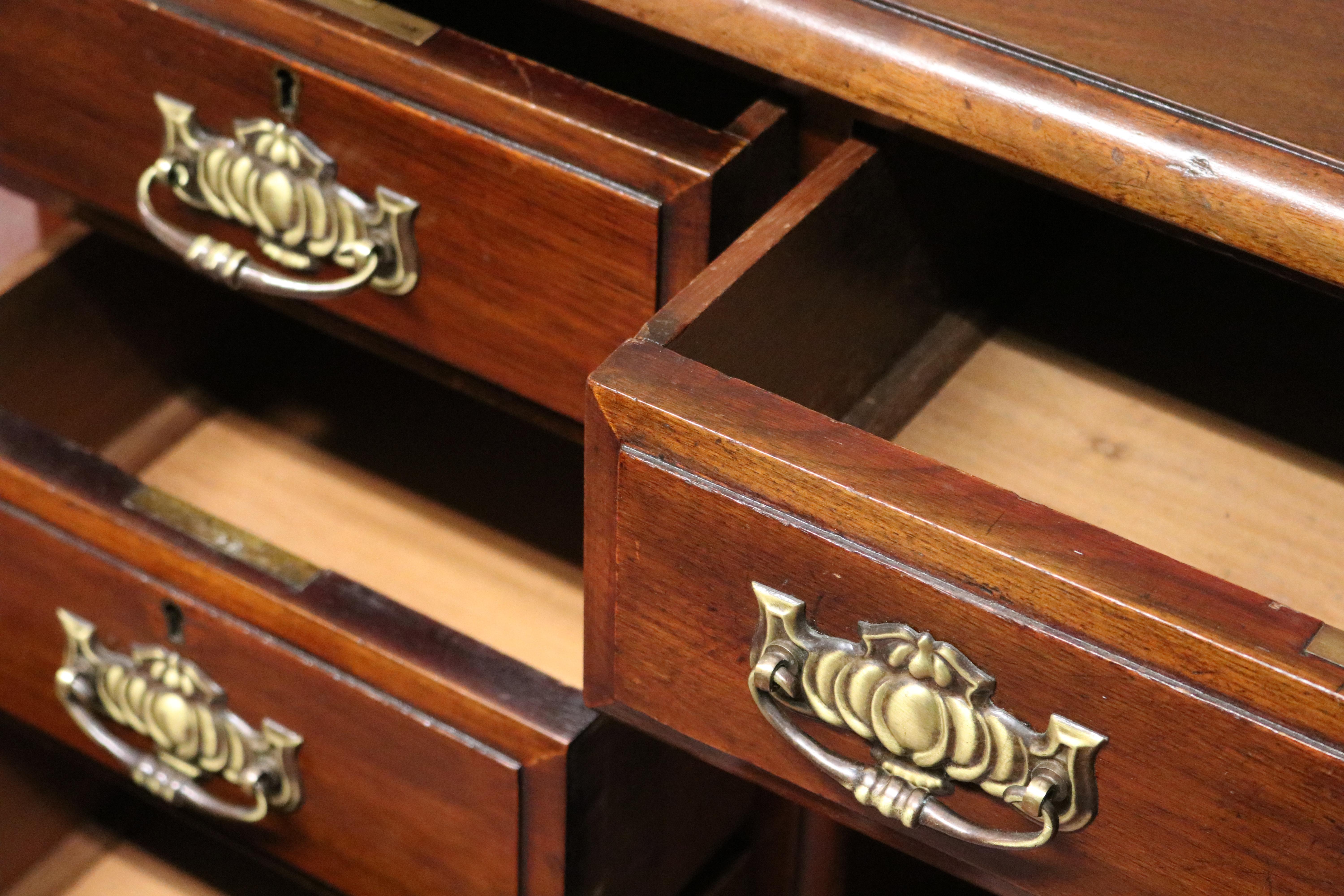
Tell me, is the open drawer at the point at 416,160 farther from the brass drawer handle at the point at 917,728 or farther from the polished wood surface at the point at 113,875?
the polished wood surface at the point at 113,875

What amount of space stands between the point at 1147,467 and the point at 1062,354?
0.07 metres

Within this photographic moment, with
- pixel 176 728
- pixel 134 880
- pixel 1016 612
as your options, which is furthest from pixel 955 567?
pixel 134 880

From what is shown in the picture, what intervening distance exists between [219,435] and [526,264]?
410 millimetres

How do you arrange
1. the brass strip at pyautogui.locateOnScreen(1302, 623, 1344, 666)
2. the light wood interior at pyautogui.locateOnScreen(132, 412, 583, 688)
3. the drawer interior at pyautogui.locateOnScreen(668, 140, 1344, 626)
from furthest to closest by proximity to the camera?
the light wood interior at pyautogui.locateOnScreen(132, 412, 583, 688) < the drawer interior at pyautogui.locateOnScreen(668, 140, 1344, 626) < the brass strip at pyautogui.locateOnScreen(1302, 623, 1344, 666)

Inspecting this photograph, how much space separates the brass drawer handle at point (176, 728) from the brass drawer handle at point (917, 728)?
0.26 meters

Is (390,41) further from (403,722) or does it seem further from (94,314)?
(94,314)

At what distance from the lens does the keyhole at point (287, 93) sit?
0.62 meters

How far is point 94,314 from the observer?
0.93 metres

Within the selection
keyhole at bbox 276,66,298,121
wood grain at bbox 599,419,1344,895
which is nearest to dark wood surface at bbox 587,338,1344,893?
wood grain at bbox 599,419,1344,895

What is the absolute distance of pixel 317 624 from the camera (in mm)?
622

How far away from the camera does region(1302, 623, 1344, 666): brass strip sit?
1.30ft

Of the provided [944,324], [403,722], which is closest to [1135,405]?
[944,324]

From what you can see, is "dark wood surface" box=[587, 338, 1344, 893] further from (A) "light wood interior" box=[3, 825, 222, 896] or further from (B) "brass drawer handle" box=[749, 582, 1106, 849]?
(A) "light wood interior" box=[3, 825, 222, 896]

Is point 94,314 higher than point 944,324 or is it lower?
lower
